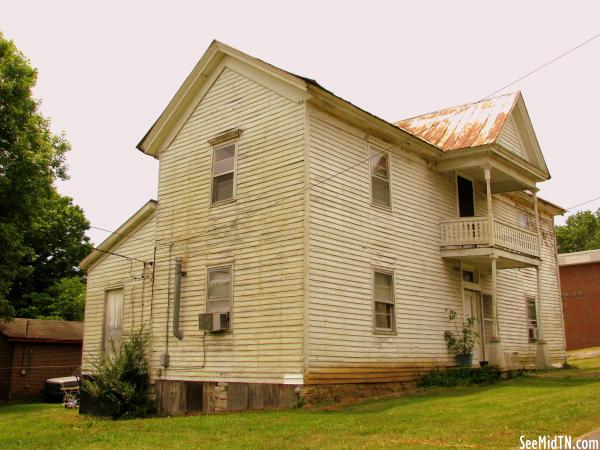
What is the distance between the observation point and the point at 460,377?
16500 mm

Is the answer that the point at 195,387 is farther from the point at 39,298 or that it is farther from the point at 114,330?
the point at 39,298

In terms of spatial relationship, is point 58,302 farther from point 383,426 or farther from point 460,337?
point 383,426

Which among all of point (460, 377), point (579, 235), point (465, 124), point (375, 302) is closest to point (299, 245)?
point (375, 302)

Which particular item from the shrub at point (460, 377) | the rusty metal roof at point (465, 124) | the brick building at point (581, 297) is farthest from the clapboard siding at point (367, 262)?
the brick building at point (581, 297)

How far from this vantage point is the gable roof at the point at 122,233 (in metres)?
18.4

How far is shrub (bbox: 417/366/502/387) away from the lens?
16188 millimetres

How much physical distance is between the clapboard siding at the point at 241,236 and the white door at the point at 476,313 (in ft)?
24.1

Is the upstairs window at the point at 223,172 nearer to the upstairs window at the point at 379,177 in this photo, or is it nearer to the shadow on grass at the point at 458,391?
the upstairs window at the point at 379,177

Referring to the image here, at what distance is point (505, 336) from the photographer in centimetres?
2105

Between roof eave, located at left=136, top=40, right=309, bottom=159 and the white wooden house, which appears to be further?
roof eave, located at left=136, top=40, right=309, bottom=159

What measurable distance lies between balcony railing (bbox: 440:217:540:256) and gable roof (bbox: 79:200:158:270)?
8.48 meters

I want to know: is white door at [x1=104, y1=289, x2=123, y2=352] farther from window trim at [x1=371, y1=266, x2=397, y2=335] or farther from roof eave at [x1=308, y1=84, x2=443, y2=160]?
roof eave at [x1=308, y1=84, x2=443, y2=160]

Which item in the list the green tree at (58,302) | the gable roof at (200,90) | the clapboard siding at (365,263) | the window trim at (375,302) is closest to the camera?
the clapboard siding at (365,263)

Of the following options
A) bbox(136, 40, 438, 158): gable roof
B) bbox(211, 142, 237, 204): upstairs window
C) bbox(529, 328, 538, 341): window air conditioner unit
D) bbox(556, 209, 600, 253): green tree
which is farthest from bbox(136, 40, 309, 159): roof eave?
bbox(556, 209, 600, 253): green tree
